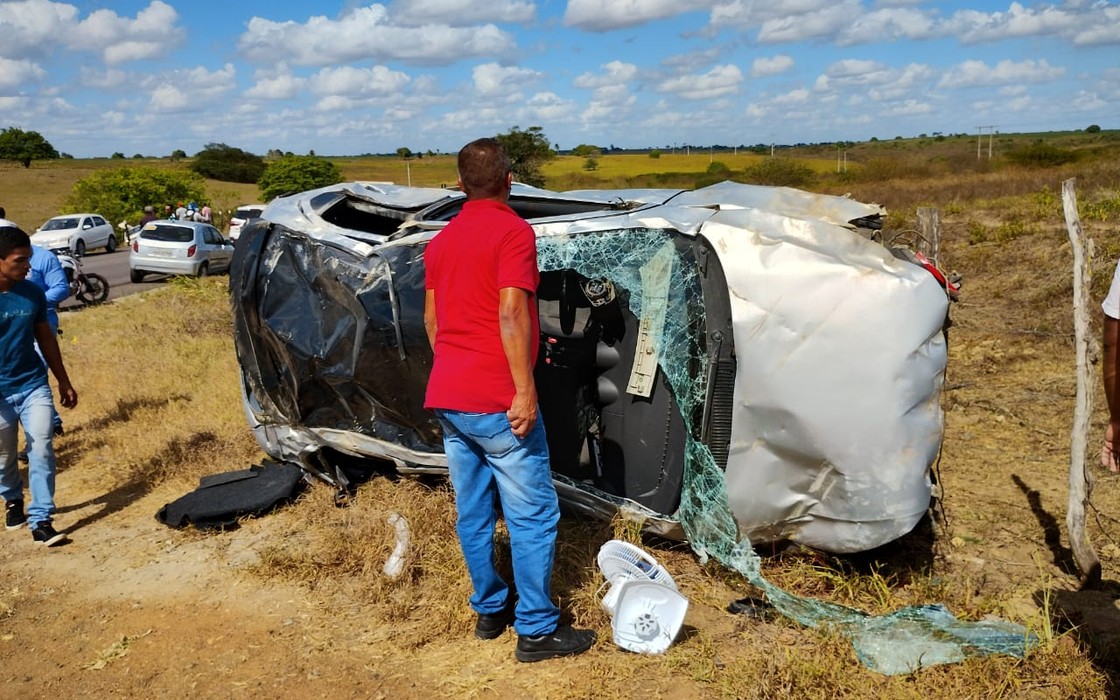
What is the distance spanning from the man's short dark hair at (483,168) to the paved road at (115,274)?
13728 mm

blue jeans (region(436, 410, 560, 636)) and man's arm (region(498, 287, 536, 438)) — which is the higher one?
man's arm (region(498, 287, 536, 438))

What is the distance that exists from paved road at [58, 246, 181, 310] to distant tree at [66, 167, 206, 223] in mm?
7407

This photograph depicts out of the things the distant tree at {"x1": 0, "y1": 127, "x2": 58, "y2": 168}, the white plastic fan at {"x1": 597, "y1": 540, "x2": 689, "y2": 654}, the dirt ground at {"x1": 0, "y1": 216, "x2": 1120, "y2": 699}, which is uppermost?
the distant tree at {"x1": 0, "y1": 127, "x2": 58, "y2": 168}

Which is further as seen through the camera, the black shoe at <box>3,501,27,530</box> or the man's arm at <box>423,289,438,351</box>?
the black shoe at <box>3,501,27,530</box>

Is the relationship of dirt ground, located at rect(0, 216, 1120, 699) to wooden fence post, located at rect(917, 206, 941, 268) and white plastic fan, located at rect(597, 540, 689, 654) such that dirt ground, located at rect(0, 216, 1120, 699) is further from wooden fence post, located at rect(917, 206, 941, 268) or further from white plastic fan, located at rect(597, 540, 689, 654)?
wooden fence post, located at rect(917, 206, 941, 268)

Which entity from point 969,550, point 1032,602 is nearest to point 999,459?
point 969,550

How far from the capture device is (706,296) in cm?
341

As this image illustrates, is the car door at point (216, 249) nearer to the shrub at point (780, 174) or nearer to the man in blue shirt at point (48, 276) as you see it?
the man in blue shirt at point (48, 276)

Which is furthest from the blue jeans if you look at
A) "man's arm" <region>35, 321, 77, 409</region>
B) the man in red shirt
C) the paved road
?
the paved road

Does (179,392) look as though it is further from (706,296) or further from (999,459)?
(999,459)

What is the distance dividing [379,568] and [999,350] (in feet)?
20.2

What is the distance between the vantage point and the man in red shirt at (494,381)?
111 inches

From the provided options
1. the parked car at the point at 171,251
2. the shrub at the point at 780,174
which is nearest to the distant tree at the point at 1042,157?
the shrub at the point at 780,174

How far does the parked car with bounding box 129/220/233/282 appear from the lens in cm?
1809
